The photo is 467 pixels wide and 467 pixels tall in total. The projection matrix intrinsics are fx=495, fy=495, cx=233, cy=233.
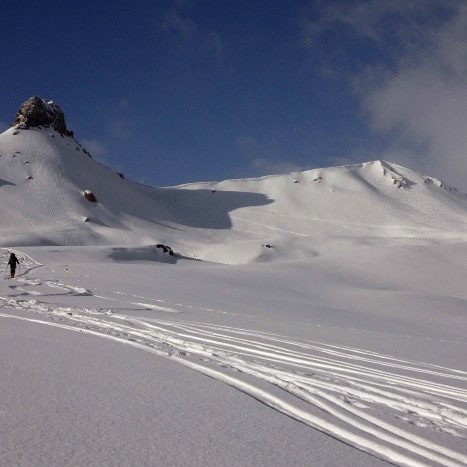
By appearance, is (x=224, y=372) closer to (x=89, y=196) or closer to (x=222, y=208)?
(x=89, y=196)

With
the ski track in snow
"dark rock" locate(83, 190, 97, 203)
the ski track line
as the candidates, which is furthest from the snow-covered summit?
the ski track line

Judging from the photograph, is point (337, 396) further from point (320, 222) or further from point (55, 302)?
point (320, 222)

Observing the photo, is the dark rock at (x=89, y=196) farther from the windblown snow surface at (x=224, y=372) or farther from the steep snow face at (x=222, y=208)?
the windblown snow surface at (x=224, y=372)

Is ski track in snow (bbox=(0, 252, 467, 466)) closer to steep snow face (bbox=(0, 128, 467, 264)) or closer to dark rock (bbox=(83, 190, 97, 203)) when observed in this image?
steep snow face (bbox=(0, 128, 467, 264))

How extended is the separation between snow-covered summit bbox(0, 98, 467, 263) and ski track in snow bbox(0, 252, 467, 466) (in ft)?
176

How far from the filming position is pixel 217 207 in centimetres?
12631

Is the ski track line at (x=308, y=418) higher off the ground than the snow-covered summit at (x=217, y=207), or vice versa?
the snow-covered summit at (x=217, y=207)

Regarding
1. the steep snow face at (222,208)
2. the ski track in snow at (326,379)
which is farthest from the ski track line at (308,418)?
the steep snow face at (222,208)

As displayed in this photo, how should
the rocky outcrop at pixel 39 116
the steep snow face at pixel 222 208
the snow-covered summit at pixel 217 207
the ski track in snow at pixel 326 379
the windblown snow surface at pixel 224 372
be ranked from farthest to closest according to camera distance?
the rocky outcrop at pixel 39 116
the snow-covered summit at pixel 217 207
the steep snow face at pixel 222 208
the ski track in snow at pixel 326 379
the windblown snow surface at pixel 224 372

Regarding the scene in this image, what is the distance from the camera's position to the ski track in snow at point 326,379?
3986 millimetres

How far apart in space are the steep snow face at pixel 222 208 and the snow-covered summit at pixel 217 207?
0.28 meters

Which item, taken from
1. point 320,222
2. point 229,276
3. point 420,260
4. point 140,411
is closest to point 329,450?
point 140,411

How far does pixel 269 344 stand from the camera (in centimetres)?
849

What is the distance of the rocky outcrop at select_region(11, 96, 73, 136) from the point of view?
386 ft
